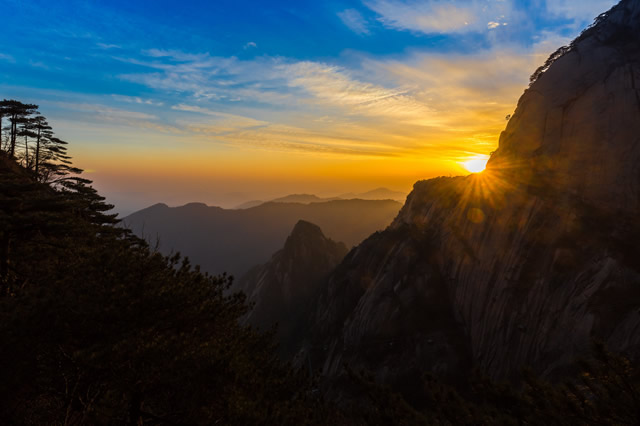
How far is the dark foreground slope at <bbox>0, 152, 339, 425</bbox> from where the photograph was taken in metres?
9.40

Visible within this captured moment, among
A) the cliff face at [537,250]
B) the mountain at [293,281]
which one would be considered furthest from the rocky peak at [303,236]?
the cliff face at [537,250]

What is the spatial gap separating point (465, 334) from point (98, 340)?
135 ft

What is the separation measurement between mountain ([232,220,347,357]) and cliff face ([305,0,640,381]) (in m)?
31.6

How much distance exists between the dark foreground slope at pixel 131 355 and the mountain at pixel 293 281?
61.4m

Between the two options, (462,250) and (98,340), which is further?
(462,250)

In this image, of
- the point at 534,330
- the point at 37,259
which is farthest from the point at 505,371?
the point at 37,259

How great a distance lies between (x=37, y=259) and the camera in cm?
1859

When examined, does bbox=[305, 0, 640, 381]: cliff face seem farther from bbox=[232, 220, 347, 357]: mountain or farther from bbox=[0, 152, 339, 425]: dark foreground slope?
bbox=[232, 220, 347, 357]: mountain

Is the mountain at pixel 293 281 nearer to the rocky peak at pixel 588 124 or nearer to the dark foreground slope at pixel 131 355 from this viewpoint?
the rocky peak at pixel 588 124

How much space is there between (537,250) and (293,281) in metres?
68.1

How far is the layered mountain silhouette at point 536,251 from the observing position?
27.5 m

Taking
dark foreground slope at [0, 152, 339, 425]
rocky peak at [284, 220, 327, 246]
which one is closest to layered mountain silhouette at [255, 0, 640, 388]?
dark foreground slope at [0, 152, 339, 425]

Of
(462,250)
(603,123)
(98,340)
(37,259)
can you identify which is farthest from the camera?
(462,250)

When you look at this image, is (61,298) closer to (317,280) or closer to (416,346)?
(416,346)
